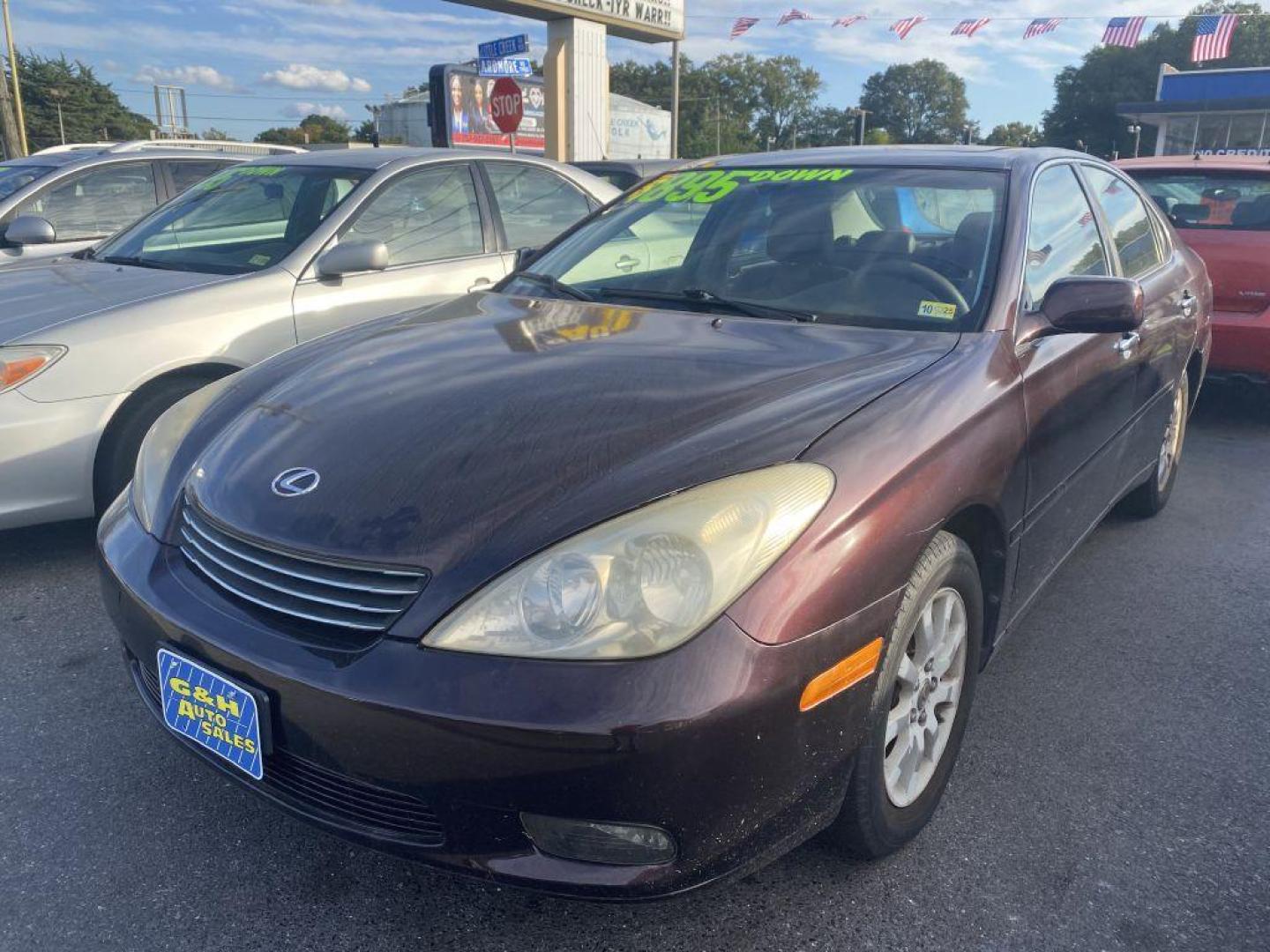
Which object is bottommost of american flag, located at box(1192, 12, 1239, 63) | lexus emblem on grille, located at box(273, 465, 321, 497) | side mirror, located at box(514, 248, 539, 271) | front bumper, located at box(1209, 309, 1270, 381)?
front bumper, located at box(1209, 309, 1270, 381)

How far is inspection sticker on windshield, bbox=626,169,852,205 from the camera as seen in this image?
10.3 ft

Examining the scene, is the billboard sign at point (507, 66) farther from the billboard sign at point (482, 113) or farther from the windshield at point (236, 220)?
the windshield at point (236, 220)

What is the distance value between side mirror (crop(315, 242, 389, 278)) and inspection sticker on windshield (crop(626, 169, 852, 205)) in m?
1.17

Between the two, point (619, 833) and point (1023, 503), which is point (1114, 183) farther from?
point (619, 833)

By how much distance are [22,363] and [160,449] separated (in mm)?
1369

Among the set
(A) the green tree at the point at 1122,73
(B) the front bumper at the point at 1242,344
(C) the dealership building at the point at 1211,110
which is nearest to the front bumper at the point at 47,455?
(B) the front bumper at the point at 1242,344

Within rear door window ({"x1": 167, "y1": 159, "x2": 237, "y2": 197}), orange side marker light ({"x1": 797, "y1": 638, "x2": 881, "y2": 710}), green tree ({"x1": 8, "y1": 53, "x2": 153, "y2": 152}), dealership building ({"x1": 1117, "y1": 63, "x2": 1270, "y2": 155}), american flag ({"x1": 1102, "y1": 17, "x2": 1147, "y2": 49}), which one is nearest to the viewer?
orange side marker light ({"x1": 797, "y1": 638, "x2": 881, "y2": 710})

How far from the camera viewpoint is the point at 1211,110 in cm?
3628

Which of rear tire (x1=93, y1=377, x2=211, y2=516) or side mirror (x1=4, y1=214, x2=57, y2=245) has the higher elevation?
side mirror (x1=4, y1=214, x2=57, y2=245)

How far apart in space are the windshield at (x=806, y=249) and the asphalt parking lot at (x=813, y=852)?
118 cm

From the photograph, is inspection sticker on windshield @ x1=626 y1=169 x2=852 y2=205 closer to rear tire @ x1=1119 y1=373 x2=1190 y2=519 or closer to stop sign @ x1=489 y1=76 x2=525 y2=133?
rear tire @ x1=1119 y1=373 x2=1190 y2=519

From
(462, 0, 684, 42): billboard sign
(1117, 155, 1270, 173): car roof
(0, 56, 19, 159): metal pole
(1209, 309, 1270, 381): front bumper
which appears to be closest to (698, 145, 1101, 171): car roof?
(1209, 309, 1270, 381): front bumper

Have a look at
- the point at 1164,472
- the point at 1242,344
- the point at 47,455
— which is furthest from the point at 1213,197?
the point at 47,455

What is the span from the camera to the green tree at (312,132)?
5956 centimetres
